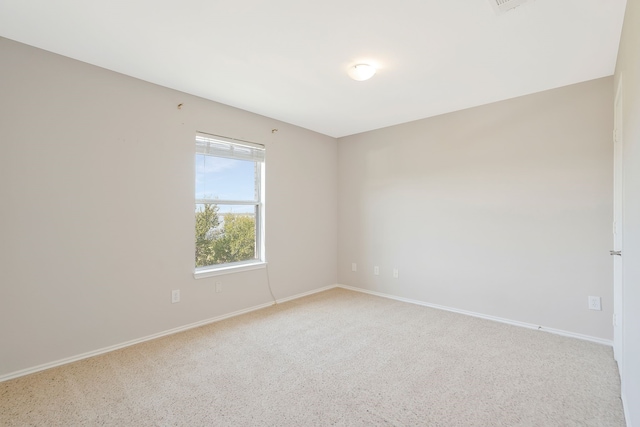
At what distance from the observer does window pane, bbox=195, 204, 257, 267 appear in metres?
3.35

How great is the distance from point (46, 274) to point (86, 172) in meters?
0.84

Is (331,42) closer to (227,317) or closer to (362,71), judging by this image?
(362,71)

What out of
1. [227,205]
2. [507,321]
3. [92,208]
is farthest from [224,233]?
[507,321]

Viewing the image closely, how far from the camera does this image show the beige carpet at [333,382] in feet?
5.74

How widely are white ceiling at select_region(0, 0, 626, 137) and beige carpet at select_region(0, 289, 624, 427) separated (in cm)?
239

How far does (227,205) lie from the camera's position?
3561 mm

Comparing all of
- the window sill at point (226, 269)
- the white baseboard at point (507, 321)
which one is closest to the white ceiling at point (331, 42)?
the window sill at point (226, 269)

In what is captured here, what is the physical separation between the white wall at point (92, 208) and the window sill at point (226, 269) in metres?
0.07

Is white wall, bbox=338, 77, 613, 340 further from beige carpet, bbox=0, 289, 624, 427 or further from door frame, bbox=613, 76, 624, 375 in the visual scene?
beige carpet, bbox=0, 289, 624, 427

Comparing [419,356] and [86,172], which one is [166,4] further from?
[419,356]

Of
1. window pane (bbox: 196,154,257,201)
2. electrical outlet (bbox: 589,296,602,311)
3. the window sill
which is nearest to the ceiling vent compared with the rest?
electrical outlet (bbox: 589,296,602,311)

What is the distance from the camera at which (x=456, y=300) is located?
362 cm

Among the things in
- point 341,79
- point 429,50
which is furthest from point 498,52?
point 341,79

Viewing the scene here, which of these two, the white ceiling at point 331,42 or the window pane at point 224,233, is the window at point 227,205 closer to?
the window pane at point 224,233
